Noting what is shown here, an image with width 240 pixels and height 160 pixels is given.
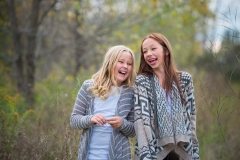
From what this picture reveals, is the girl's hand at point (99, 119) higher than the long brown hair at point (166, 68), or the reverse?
the long brown hair at point (166, 68)

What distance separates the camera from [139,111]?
2.89 m

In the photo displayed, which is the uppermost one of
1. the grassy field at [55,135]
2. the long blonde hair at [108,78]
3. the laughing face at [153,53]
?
the laughing face at [153,53]

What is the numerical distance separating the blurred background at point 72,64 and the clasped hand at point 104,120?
73 centimetres

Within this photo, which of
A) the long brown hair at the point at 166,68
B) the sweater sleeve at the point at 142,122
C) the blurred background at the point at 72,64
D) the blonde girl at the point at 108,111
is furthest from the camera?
the blurred background at the point at 72,64

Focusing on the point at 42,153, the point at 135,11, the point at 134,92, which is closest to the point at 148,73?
the point at 134,92

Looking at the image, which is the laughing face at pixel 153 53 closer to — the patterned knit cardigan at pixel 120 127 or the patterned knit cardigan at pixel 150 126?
the patterned knit cardigan at pixel 150 126

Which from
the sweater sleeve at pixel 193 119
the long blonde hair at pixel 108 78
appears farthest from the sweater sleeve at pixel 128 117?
the sweater sleeve at pixel 193 119

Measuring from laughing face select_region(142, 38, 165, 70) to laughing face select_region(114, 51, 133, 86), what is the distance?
15 centimetres

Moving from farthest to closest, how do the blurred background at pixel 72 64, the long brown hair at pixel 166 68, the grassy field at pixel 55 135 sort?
the blurred background at pixel 72 64 < the grassy field at pixel 55 135 < the long brown hair at pixel 166 68

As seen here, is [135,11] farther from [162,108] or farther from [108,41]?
[162,108]

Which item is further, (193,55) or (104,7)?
(193,55)

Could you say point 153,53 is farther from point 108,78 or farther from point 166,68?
point 108,78

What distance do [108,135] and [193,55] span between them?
50.5ft

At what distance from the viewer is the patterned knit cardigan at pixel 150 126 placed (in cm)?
280
